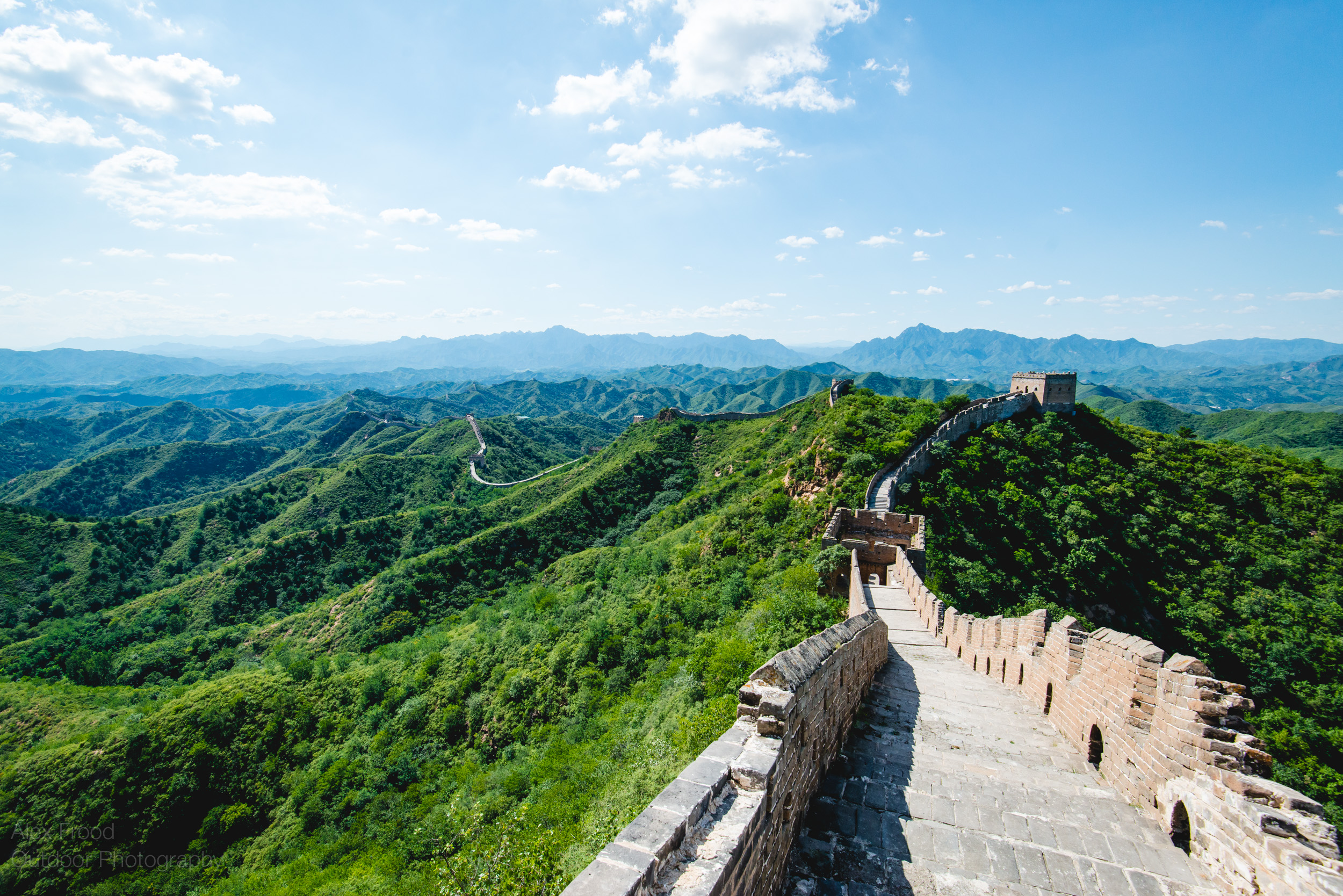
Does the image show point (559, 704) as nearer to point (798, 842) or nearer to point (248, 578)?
point (798, 842)

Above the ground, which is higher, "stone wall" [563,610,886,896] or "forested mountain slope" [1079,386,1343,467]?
"stone wall" [563,610,886,896]

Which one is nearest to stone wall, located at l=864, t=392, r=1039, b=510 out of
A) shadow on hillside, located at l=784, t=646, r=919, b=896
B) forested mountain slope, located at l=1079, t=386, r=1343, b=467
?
shadow on hillside, located at l=784, t=646, r=919, b=896

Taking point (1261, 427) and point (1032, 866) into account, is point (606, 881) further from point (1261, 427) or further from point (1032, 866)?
point (1261, 427)

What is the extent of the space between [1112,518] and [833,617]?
31943mm

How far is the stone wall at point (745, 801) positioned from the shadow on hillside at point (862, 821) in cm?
24

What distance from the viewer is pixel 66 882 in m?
24.6

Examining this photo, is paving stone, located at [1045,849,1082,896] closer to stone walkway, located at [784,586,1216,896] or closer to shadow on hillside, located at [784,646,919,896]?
stone walkway, located at [784,586,1216,896]

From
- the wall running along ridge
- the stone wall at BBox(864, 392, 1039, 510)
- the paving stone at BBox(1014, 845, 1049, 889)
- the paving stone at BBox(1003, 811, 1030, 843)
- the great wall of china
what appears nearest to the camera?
the great wall of china

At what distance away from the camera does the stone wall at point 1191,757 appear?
15.7ft

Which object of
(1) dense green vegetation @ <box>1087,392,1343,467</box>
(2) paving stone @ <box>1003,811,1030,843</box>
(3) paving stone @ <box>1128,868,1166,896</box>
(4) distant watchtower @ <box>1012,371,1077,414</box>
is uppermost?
(4) distant watchtower @ <box>1012,371,1077,414</box>

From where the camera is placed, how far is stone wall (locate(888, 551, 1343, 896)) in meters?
4.79

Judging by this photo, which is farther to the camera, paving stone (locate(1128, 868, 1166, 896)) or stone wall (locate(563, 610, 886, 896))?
paving stone (locate(1128, 868, 1166, 896))

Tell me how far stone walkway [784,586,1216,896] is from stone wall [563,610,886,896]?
0.50m

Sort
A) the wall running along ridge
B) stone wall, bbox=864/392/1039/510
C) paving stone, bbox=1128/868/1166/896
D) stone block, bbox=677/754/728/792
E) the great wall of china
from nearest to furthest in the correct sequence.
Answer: the great wall of china, stone block, bbox=677/754/728/792, paving stone, bbox=1128/868/1166/896, stone wall, bbox=864/392/1039/510, the wall running along ridge
